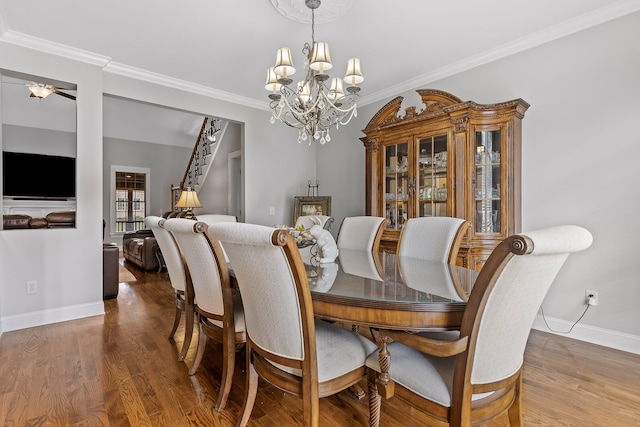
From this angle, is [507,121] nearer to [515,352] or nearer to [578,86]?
[578,86]

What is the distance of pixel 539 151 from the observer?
2814mm

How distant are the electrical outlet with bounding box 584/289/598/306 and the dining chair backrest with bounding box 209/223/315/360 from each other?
2569 millimetres

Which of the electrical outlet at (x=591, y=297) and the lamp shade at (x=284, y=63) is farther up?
the lamp shade at (x=284, y=63)

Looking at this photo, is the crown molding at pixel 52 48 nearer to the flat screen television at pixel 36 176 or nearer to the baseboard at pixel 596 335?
the flat screen television at pixel 36 176

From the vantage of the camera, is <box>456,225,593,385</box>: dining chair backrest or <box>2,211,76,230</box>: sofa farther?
<box>2,211,76,230</box>: sofa

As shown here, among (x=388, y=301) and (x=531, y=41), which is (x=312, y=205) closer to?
(x=531, y=41)

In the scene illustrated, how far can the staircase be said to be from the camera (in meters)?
6.25

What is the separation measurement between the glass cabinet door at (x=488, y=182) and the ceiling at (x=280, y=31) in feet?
2.93

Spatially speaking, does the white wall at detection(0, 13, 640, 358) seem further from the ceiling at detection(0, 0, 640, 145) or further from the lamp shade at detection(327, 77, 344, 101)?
the lamp shade at detection(327, 77, 344, 101)

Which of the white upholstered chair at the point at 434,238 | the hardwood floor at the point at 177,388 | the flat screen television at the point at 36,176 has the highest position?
the flat screen television at the point at 36,176

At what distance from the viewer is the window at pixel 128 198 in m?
7.64

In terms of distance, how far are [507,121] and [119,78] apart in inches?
153

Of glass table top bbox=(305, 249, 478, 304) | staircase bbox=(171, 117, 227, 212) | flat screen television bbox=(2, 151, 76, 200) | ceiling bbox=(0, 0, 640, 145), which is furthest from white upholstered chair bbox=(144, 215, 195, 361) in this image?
flat screen television bbox=(2, 151, 76, 200)

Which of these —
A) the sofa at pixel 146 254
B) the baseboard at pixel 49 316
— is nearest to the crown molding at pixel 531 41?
the baseboard at pixel 49 316
